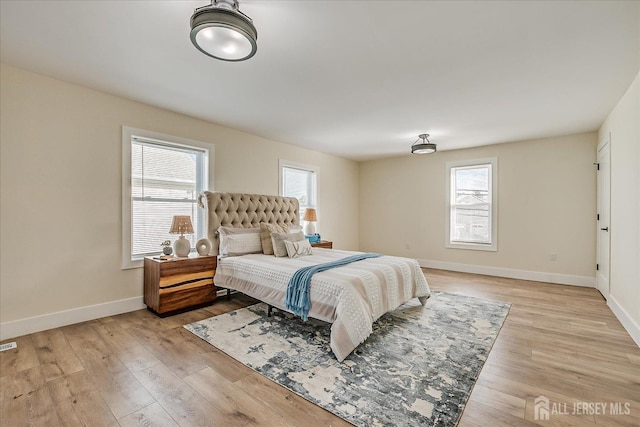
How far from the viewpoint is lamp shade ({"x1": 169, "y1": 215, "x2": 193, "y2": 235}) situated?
3471 millimetres

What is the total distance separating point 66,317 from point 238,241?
1947 millimetres

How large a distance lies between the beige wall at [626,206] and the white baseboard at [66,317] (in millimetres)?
5312

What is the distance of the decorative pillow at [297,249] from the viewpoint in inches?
146

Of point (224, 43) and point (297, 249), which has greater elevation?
point (224, 43)

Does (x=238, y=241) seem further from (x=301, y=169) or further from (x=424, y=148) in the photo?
(x=424, y=148)

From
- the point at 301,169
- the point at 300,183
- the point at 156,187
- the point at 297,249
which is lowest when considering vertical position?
A: the point at 297,249

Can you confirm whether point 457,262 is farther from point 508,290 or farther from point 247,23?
point 247,23

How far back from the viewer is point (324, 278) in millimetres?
2619

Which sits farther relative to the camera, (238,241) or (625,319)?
(238,241)

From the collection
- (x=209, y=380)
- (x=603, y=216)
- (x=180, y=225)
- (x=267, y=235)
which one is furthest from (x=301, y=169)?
(x=603, y=216)

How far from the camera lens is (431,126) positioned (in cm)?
430

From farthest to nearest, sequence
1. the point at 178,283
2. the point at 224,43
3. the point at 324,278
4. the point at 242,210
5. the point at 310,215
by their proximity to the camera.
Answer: the point at 310,215 < the point at 242,210 < the point at 178,283 < the point at 324,278 < the point at 224,43

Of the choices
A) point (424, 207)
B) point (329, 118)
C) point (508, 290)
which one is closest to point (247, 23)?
point (329, 118)

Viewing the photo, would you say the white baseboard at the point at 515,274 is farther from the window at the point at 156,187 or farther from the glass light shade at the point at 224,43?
the glass light shade at the point at 224,43
